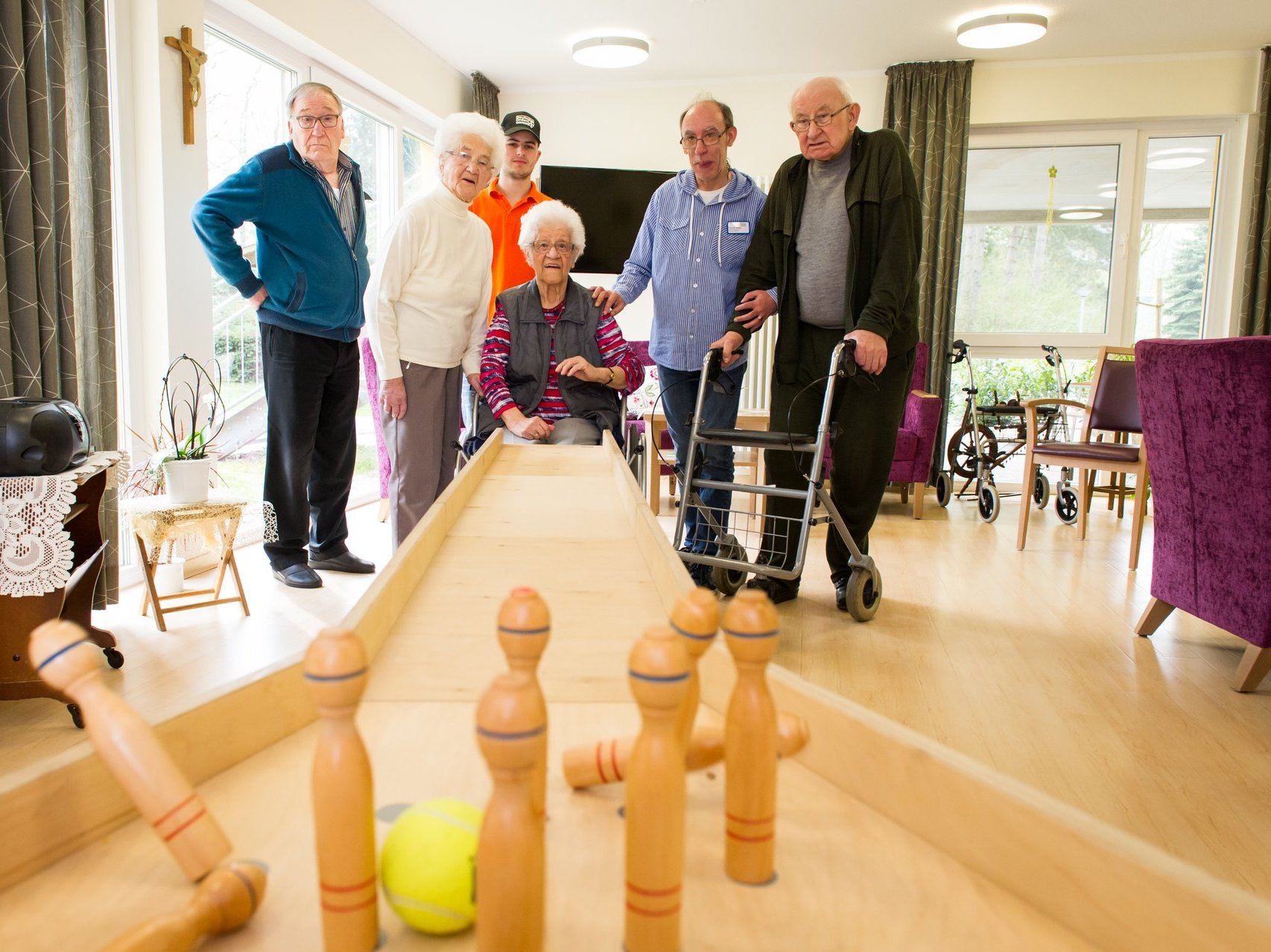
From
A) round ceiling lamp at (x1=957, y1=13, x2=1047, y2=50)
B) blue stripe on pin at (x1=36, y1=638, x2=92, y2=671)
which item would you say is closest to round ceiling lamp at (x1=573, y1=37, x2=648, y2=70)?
round ceiling lamp at (x1=957, y1=13, x2=1047, y2=50)

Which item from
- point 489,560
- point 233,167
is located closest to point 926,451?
point 233,167

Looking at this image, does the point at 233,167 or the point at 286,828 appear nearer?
the point at 286,828

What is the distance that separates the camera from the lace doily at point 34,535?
6.05 ft

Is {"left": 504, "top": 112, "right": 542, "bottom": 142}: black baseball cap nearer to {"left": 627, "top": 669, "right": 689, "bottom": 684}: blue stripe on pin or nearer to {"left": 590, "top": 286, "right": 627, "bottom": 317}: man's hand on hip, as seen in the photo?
{"left": 590, "top": 286, "right": 627, "bottom": 317}: man's hand on hip

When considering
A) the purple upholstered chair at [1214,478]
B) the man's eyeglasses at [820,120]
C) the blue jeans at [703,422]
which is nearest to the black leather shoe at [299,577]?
the blue jeans at [703,422]

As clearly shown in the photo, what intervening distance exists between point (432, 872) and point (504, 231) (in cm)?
295

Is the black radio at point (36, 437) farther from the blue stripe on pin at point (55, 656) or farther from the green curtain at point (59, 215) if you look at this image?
the blue stripe on pin at point (55, 656)

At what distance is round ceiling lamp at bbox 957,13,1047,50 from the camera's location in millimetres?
4641

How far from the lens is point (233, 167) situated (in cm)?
382

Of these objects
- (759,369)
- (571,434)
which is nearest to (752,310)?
(571,434)

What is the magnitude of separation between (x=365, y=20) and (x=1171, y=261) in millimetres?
4999

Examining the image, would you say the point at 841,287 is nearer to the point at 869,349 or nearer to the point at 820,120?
the point at 869,349

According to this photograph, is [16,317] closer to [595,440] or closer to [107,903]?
[595,440]

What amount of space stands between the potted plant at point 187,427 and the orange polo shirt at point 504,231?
39.6 inches
